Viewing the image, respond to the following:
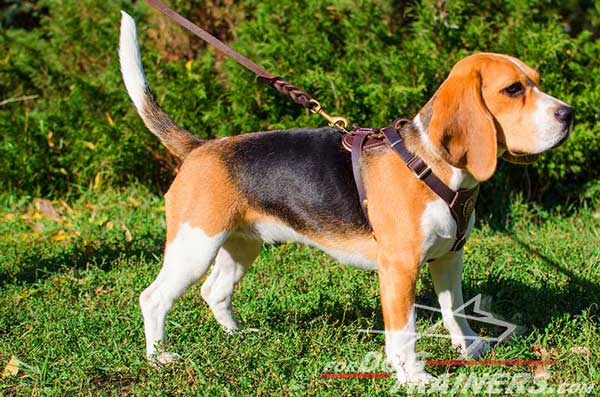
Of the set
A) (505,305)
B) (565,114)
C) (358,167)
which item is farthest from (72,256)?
(565,114)

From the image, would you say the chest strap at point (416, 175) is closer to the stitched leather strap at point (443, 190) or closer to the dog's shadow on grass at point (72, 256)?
the stitched leather strap at point (443, 190)

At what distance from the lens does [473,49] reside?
23.7 ft

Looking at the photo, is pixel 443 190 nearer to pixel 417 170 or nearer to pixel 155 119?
pixel 417 170

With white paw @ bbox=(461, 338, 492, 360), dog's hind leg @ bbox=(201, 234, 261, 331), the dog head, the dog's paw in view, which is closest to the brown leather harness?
the dog head

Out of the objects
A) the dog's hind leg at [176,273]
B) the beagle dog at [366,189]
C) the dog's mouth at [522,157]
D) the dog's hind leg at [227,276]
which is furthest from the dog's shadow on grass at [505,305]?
the dog's mouth at [522,157]

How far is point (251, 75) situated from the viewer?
7270mm

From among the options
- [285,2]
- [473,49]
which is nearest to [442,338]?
[473,49]

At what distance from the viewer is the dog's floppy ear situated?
377 centimetres

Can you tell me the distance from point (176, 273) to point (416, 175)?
1.50 meters

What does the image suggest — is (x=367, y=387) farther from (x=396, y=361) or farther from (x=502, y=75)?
(x=502, y=75)

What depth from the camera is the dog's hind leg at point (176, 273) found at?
4414 mm

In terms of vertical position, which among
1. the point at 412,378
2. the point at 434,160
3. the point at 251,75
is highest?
the point at 434,160

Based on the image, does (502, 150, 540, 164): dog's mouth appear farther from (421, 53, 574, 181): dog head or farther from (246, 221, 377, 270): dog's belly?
(246, 221, 377, 270): dog's belly

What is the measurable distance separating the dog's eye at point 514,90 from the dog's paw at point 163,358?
2275 millimetres
